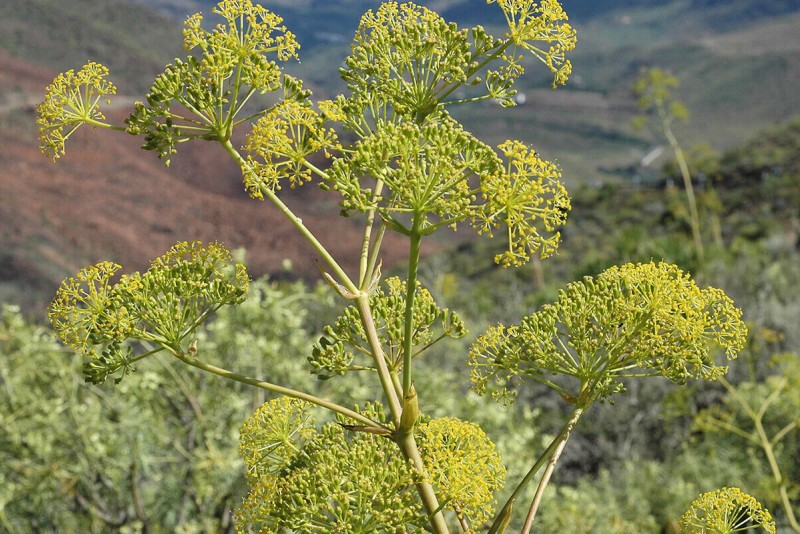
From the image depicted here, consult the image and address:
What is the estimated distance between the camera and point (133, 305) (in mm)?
1798

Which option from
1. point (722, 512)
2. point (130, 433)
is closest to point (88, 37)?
point (130, 433)

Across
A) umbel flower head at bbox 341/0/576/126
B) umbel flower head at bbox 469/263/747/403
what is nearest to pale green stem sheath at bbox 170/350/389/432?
umbel flower head at bbox 469/263/747/403

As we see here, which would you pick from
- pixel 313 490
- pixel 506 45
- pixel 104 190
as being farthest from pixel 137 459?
pixel 104 190

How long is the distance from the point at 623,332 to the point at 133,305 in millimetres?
1216

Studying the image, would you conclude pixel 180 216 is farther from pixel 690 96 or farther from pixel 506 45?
pixel 690 96

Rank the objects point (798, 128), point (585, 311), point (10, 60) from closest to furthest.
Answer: point (585, 311) → point (798, 128) → point (10, 60)

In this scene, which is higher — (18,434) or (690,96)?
(690,96)

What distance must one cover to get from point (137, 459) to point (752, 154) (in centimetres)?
3291

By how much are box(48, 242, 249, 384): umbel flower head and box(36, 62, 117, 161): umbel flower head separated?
0.32 meters

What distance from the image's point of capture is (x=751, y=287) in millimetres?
11656

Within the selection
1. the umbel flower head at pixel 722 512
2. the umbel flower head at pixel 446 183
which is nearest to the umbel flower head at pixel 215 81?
the umbel flower head at pixel 446 183

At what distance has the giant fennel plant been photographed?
1.56 m

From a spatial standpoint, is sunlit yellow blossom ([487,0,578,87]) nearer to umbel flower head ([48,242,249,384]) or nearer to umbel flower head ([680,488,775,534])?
umbel flower head ([48,242,249,384])

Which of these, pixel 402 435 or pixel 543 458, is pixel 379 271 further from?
pixel 543 458
